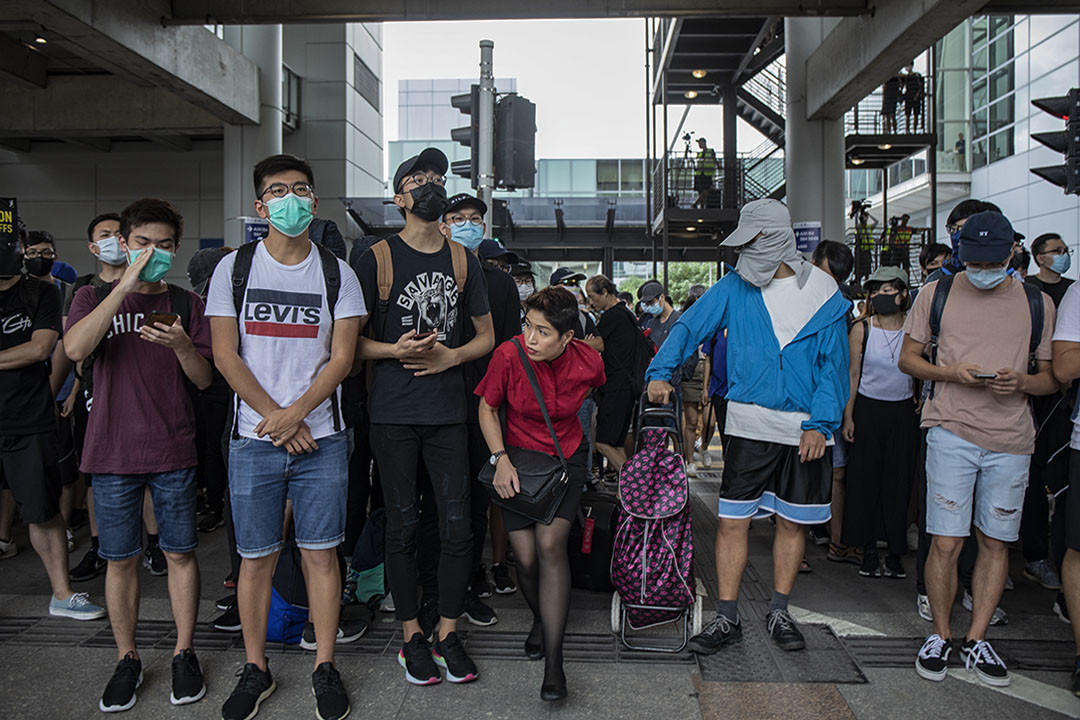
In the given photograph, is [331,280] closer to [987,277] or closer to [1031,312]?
[987,277]

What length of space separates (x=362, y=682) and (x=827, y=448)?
8.46 ft

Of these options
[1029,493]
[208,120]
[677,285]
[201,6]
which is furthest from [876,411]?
[677,285]

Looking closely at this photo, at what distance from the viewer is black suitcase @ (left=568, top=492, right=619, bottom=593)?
4848 millimetres

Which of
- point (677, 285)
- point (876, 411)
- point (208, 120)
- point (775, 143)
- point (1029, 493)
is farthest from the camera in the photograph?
point (677, 285)

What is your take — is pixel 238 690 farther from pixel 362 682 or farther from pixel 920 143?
pixel 920 143

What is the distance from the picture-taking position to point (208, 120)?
1494 cm

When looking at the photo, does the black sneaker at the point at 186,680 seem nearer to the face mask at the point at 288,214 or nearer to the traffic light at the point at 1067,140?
the face mask at the point at 288,214

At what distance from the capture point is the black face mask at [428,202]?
→ 3.75 meters

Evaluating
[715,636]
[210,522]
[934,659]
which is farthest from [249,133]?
[934,659]

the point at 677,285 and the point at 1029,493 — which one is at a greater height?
the point at 677,285

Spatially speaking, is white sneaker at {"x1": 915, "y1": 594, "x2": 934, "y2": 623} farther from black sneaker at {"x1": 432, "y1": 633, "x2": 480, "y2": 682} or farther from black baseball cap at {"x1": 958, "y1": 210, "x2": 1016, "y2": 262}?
black sneaker at {"x1": 432, "y1": 633, "x2": 480, "y2": 682}

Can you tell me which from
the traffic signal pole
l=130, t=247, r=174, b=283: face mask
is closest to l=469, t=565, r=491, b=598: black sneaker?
l=130, t=247, r=174, b=283: face mask

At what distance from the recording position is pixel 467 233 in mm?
4844

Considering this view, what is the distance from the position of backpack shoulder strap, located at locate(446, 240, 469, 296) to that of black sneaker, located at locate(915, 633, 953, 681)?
283 cm
